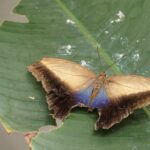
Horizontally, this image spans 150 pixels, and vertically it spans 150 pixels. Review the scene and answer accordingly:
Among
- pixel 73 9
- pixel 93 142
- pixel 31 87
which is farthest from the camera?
pixel 73 9

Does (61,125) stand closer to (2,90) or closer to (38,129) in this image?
(38,129)

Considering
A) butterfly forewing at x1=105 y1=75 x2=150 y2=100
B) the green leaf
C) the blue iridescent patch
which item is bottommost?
the green leaf

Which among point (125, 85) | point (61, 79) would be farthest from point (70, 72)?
point (125, 85)

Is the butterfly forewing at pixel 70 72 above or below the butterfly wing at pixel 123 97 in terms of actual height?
above

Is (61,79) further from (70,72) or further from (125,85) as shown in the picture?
(125,85)

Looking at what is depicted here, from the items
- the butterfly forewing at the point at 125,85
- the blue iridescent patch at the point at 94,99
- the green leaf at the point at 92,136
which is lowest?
the green leaf at the point at 92,136

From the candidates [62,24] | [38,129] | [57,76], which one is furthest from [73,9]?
[38,129]
